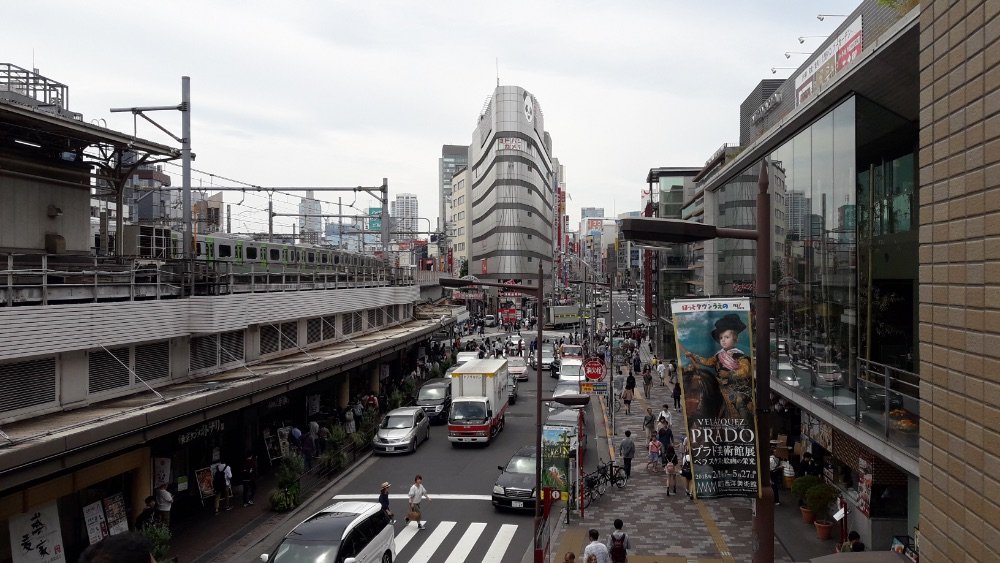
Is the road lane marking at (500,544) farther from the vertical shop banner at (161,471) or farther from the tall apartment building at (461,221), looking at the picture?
the tall apartment building at (461,221)

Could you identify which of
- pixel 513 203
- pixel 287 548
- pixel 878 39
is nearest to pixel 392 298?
pixel 287 548

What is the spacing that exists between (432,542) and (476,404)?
10.9 meters

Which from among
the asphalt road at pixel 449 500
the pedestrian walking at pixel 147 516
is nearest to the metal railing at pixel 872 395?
the asphalt road at pixel 449 500

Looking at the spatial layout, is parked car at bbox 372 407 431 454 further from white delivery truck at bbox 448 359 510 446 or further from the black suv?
the black suv

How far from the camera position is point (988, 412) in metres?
5.21

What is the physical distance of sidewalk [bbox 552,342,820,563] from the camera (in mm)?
16219

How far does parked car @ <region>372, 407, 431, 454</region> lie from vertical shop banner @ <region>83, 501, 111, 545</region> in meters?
12.1

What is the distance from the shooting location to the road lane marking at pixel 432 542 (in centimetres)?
1697

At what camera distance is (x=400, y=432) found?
1081 inches

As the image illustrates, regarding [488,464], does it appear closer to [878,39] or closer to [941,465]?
[878,39]

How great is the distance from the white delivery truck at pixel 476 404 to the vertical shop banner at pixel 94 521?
14155 millimetres

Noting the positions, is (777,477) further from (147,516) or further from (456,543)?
(147,516)

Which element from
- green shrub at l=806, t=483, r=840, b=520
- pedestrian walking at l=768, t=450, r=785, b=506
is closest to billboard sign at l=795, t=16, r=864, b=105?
pedestrian walking at l=768, t=450, r=785, b=506

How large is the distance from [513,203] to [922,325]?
4098 inches
